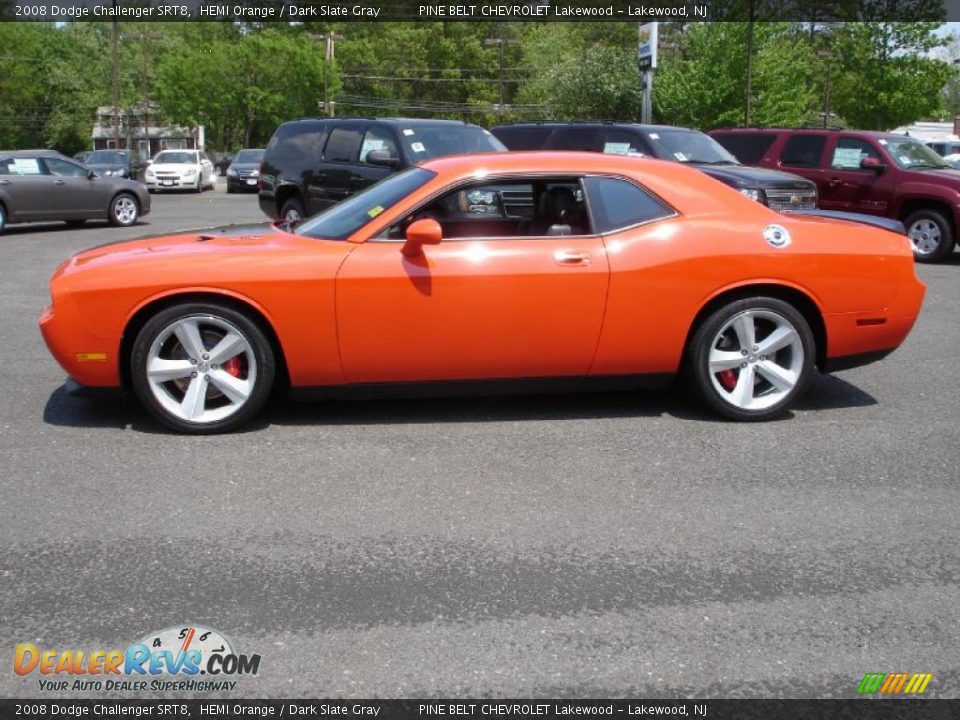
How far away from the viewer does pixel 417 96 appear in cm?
8750

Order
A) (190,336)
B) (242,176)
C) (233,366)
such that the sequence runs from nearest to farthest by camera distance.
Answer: (190,336)
(233,366)
(242,176)

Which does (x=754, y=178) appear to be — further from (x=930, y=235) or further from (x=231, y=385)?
(x=231, y=385)

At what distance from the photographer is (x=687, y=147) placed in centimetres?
1342

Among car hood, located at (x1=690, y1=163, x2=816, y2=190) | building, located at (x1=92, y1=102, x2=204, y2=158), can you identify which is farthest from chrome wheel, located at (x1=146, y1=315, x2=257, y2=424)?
building, located at (x1=92, y1=102, x2=204, y2=158)

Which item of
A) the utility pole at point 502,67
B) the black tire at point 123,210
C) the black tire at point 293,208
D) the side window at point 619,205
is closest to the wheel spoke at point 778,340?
the side window at point 619,205

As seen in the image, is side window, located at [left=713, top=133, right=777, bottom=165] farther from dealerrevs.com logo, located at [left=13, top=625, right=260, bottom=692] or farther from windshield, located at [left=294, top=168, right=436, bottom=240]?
dealerrevs.com logo, located at [left=13, top=625, right=260, bottom=692]

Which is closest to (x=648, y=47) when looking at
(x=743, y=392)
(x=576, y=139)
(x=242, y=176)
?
(x=576, y=139)

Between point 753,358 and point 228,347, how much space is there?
2855 mm

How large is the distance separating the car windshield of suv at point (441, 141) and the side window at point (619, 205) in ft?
21.7

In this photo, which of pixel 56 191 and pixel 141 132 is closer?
pixel 56 191

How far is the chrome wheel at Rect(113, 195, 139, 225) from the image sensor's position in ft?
61.8

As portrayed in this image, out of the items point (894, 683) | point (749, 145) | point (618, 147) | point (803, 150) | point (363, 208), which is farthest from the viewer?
point (749, 145)

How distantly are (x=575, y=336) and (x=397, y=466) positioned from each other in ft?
4.07
